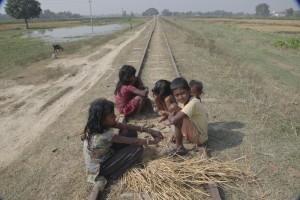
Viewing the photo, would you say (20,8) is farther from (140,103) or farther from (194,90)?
(194,90)

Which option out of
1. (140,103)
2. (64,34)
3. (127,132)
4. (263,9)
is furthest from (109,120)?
(263,9)

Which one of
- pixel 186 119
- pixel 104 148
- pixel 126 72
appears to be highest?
pixel 126 72

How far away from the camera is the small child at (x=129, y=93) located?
551cm

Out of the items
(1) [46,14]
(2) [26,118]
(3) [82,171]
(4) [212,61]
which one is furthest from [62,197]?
(1) [46,14]

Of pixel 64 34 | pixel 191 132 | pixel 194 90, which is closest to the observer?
pixel 191 132

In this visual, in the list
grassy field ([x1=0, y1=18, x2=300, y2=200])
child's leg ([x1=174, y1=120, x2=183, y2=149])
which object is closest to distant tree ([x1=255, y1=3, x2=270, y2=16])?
grassy field ([x1=0, y1=18, x2=300, y2=200])

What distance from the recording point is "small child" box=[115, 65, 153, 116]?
18.1 feet

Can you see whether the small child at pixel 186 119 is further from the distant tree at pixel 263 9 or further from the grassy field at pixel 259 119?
the distant tree at pixel 263 9

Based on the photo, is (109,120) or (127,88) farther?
(127,88)

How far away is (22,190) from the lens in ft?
13.3

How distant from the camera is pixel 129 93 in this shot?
574 cm

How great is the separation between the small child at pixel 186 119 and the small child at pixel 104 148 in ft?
1.50

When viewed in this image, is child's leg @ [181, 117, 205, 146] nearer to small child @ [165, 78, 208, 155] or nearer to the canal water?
small child @ [165, 78, 208, 155]

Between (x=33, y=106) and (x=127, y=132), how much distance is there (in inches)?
181
